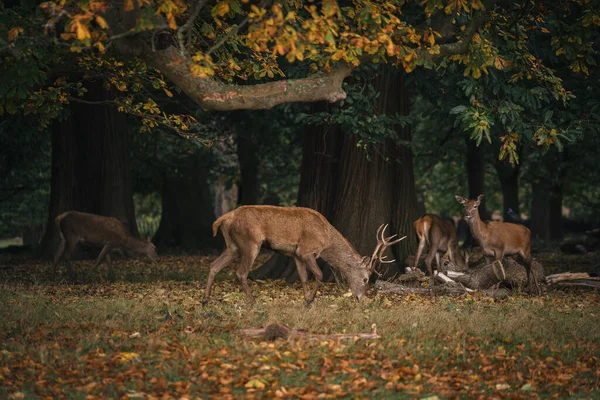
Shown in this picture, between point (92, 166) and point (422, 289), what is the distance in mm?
10825

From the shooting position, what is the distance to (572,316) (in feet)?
42.3

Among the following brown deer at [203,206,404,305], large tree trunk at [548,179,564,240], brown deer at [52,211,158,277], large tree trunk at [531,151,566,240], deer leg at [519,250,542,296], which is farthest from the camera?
large tree trunk at [548,179,564,240]

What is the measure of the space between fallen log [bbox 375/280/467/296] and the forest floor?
0.47 meters

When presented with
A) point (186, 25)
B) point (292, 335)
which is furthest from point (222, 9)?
point (292, 335)

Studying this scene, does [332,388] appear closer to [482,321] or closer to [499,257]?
[482,321]

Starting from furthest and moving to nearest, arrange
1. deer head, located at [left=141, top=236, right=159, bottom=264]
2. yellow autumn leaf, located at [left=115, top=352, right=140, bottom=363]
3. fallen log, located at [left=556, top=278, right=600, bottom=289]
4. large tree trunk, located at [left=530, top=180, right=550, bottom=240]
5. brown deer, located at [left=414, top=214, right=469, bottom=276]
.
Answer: large tree trunk, located at [left=530, top=180, right=550, bottom=240] → deer head, located at [left=141, top=236, right=159, bottom=264] → brown deer, located at [left=414, top=214, right=469, bottom=276] → fallen log, located at [left=556, top=278, right=600, bottom=289] → yellow autumn leaf, located at [left=115, top=352, right=140, bottom=363]

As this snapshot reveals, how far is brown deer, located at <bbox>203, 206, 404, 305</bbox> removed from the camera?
13.9m

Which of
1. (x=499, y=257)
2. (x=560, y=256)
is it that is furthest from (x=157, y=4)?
(x=560, y=256)

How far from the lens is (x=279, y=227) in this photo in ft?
46.3

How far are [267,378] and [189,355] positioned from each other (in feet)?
3.56

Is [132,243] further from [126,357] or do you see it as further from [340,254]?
[126,357]

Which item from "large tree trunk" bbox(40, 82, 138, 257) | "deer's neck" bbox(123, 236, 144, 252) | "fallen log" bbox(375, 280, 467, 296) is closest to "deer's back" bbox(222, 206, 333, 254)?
"fallen log" bbox(375, 280, 467, 296)

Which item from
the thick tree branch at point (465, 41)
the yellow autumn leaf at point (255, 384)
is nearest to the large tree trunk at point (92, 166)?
the thick tree branch at point (465, 41)

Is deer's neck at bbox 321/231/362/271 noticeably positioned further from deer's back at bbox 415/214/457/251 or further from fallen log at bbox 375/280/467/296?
deer's back at bbox 415/214/457/251
